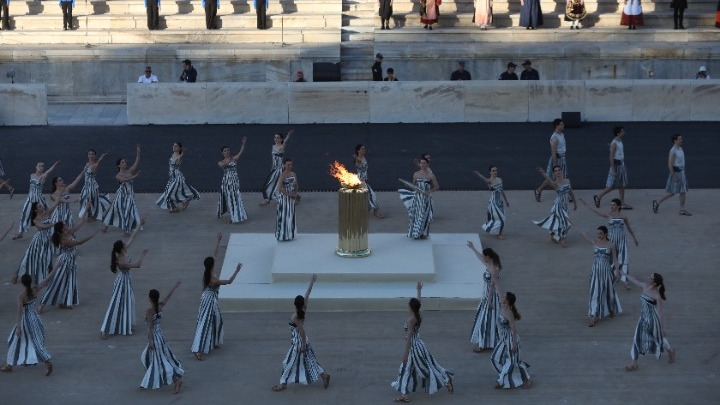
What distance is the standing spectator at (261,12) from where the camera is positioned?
36531 millimetres

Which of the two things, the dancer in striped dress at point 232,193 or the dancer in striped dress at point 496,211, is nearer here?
the dancer in striped dress at point 496,211

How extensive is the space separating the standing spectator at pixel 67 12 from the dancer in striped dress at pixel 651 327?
75.4ft

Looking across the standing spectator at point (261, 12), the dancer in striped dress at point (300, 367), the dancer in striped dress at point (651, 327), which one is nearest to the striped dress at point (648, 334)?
the dancer in striped dress at point (651, 327)

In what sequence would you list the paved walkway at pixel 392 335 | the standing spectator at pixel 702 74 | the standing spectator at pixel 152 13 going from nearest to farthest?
the paved walkway at pixel 392 335 → the standing spectator at pixel 702 74 → the standing spectator at pixel 152 13

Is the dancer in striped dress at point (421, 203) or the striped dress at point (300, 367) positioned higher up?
the dancer in striped dress at point (421, 203)

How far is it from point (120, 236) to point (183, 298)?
11.8ft

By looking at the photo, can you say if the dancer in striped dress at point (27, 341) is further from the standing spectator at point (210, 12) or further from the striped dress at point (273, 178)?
the standing spectator at point (210, 12)

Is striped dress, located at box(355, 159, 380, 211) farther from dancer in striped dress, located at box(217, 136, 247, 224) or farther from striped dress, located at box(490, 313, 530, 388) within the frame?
striped dress, located at box(490, 313, 530, 388)

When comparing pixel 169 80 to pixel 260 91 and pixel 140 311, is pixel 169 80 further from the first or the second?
pixel 140 311

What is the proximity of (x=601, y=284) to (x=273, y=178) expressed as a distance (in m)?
7.83

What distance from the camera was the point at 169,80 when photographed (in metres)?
35.8

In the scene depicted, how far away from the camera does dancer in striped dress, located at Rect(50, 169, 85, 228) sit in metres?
21.5

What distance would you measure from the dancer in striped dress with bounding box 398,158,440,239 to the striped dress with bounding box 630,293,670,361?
527 centimetres

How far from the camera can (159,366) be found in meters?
16.7
